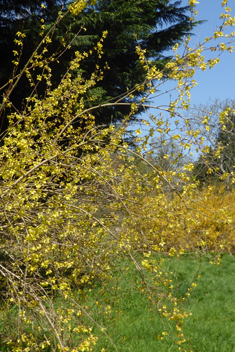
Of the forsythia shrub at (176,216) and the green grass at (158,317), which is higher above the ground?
the forsythia shrub at (176,216)

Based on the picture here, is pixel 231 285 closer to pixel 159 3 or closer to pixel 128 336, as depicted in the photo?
pixel 128 336

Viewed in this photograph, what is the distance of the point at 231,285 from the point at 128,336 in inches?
120

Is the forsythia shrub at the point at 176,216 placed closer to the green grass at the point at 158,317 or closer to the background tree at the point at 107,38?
the green grass at the point at 158,317

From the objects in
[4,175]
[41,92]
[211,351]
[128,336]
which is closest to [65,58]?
[41,92]

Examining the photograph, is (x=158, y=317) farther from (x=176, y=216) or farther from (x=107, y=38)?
(x=107, y=38)

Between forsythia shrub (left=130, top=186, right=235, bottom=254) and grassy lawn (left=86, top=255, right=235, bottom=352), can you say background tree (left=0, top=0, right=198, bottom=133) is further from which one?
grassy lawn (left=86, top=255, right=235, bottom=352)

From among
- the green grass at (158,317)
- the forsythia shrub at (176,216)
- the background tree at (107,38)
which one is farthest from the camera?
the background tree at (107,38)

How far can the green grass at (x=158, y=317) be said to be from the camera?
12.5 ft

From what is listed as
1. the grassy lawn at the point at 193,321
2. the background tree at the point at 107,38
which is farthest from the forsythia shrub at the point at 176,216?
the background tree at the point at 107,38

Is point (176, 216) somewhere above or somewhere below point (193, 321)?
above

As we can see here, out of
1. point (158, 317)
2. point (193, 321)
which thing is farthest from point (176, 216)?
point (193, 321)

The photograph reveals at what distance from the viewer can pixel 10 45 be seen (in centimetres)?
649

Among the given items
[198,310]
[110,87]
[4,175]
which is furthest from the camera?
[110,87]

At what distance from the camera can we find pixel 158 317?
4625mm
